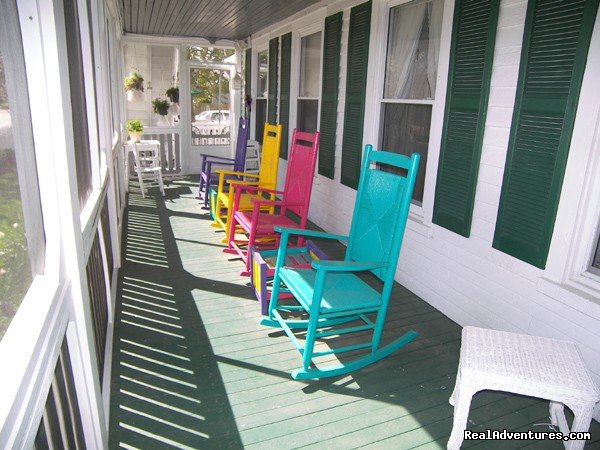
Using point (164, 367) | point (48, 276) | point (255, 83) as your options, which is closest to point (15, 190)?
point (48, 276)

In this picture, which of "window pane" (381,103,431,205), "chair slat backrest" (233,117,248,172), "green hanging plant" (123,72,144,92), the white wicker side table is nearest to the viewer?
the white wicker side table

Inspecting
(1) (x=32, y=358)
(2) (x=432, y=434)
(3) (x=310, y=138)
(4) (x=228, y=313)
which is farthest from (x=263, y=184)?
(1) (x=32, y=358)

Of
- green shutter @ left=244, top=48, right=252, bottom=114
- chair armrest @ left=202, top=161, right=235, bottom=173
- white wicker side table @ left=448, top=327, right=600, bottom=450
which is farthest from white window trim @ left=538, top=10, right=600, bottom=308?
green shutter @ left=244, top=48, right=252, bottom=114

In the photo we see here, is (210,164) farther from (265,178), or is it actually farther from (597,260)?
(597,260)

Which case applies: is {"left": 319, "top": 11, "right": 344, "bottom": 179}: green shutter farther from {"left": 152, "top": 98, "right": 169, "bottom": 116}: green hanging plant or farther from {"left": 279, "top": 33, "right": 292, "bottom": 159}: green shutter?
{"left": 152, "top": 98, "right": 169, "bottom": 116}: green hanging plant

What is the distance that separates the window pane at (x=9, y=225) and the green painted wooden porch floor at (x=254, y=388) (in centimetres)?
113

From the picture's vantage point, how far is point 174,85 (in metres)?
7.74

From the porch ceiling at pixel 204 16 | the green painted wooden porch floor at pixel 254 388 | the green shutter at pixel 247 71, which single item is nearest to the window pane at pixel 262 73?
the green shutter at pixel 247 71

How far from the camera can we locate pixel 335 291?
240cm

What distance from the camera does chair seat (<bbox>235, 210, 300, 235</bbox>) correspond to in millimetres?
3395

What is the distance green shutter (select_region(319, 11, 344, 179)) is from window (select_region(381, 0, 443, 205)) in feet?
2.73

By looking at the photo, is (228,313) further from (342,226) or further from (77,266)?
(342,226)

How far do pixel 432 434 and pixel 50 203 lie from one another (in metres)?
1.78

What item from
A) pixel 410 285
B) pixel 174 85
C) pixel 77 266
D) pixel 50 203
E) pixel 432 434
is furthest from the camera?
pixel 174 85
